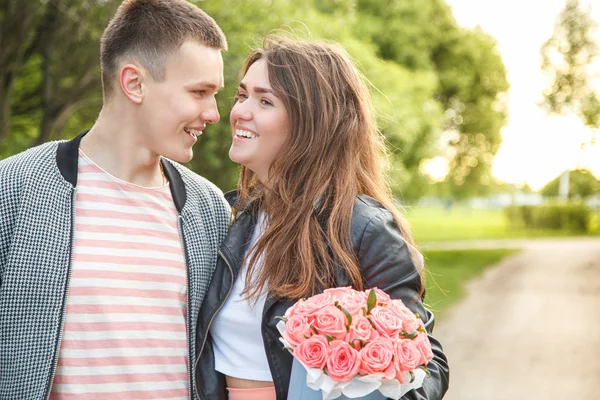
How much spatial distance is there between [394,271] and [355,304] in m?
0.42

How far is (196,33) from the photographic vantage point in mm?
3145

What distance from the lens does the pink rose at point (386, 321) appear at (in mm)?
2277

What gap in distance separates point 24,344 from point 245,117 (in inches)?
50.5

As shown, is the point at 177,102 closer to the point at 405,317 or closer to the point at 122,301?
the point at 122,301

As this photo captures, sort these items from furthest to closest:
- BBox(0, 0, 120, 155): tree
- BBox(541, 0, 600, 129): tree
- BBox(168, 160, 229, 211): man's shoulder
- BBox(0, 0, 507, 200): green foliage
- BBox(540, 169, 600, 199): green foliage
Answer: BBox(540, 169, 600, 199): green foliage → BBox(541, 0, 600, 129): tree → BBox(0, 0, 507, 200): green foliage → BBox(0, 0, 120, 155): tree → BBox(168, 160, 229, 211): man's shoulder

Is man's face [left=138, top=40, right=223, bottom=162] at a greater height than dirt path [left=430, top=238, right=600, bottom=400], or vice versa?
man's face [left=138, top=40, right=223, bottom=162]

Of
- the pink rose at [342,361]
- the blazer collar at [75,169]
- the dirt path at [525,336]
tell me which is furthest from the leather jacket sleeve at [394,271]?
the dirt path at [525,336]

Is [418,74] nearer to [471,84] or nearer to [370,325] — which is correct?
[471,84]

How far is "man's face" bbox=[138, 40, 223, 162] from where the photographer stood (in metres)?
3.09

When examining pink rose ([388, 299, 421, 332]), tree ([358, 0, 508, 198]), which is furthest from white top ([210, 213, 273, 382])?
tree ([358, 0, 508, 198])

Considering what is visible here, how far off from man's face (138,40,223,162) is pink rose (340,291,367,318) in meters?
1.14

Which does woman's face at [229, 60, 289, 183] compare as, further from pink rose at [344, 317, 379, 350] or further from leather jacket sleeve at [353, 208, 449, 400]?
pink rose at [344, 317, 379, 350]

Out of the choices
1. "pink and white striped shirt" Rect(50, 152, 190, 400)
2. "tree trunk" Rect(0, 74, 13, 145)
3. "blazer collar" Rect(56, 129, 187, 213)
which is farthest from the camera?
"tree trunk" Rect(0, 74, 13, 145)

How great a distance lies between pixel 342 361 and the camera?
87.7 inches
